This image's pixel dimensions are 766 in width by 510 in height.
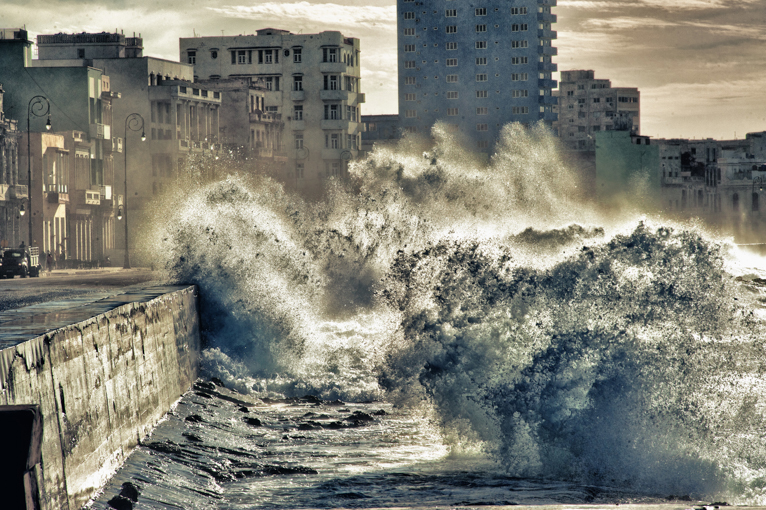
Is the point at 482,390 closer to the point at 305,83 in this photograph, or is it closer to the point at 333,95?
the point at 333,95

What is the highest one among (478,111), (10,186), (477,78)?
(477,78)

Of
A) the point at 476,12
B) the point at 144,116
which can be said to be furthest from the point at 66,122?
the point at 476,12

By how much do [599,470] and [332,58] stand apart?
86.9 m

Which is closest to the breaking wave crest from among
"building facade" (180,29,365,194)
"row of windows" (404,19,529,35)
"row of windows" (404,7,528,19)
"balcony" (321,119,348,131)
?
"building facade" (180,29,365,194)

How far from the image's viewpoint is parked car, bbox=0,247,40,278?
38656 mm

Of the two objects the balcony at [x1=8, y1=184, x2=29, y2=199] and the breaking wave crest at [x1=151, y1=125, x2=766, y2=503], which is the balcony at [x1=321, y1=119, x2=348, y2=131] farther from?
the breaking wave crest at [x1=151, y1=125, x2=766, y2=503]

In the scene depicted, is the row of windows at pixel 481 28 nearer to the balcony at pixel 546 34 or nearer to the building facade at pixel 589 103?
the balcony at pixel 546 34

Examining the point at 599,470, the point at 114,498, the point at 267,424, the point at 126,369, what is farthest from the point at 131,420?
the point at 599,470

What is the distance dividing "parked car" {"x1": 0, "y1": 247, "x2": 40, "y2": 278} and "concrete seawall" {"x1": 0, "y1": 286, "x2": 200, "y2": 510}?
25.5 m

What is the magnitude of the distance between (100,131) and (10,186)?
1234 cm

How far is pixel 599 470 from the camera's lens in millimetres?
11555

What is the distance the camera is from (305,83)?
95.9 metres

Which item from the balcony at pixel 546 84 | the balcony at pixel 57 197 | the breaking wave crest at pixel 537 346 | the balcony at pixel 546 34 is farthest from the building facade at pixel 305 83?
the breaking wave crest at pixel 537 346

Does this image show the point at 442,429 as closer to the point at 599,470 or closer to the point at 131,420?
the point at 599,470
